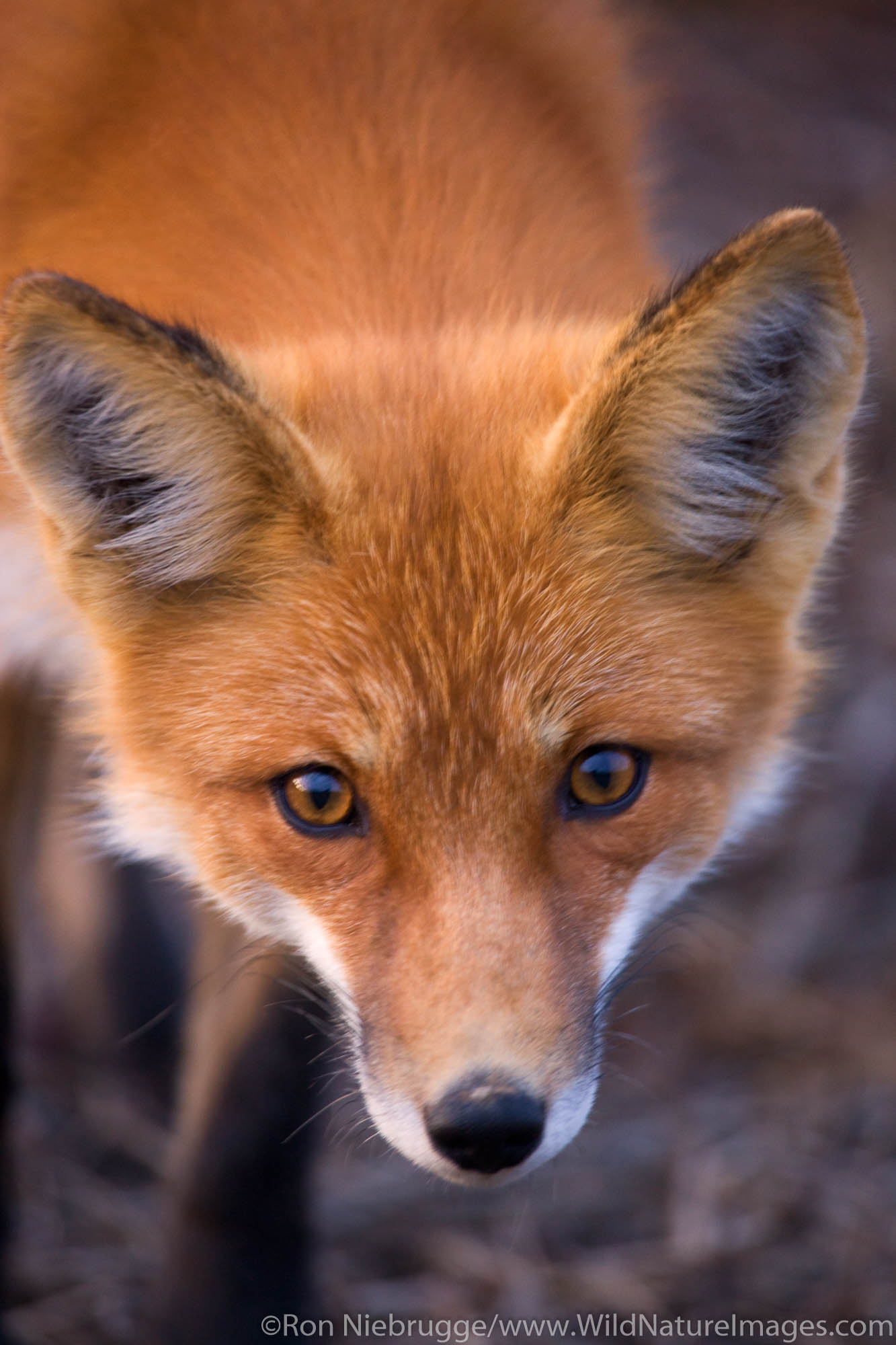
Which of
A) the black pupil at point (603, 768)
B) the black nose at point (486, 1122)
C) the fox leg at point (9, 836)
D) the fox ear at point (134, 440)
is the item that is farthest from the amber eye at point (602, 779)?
the fox leg at point (9, 836)

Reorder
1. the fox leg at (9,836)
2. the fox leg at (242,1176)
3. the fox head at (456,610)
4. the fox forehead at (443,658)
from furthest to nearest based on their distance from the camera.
Answer: the fox leg at (9,836), the fox leg at (242,1176), the fox forehead at (443,658), the fox head at (456,610)

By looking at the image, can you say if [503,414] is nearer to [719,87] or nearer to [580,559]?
[580,559]

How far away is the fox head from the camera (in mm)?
1883

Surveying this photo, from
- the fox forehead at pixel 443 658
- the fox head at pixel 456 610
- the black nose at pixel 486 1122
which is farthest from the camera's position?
the fox forehead at pixel 443 658

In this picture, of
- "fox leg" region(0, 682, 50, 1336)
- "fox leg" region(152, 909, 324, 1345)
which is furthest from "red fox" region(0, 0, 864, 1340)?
"fox leg" region(152, 909, 324, 1345)

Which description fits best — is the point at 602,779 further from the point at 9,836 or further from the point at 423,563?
→ the point at 9,836

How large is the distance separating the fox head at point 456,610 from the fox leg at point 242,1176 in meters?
0.81

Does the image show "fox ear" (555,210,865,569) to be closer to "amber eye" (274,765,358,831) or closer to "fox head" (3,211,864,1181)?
"fox head" (3,211,864,1181)

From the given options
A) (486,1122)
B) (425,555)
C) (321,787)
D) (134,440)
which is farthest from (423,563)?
(486,1122)

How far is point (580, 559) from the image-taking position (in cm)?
211

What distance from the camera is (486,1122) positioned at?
1.78 meters

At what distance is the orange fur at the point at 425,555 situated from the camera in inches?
75.3

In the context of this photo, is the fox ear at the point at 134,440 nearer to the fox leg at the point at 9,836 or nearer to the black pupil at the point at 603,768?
the black pupil at the point at 603,768

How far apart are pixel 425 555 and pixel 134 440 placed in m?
0.48
